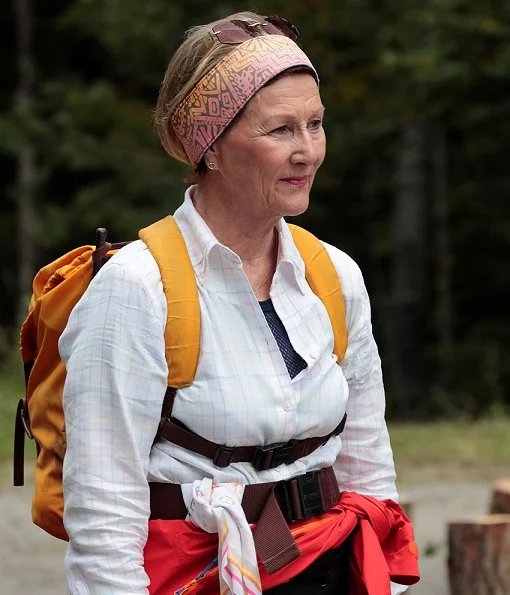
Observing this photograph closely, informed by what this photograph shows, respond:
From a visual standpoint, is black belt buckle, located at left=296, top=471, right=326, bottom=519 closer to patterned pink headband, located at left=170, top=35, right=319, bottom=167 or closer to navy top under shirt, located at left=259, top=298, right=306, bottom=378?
navy top under shirt, located at left=259, top=298, right=306, bottom=378

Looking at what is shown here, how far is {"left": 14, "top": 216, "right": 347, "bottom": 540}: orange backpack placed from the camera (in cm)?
240

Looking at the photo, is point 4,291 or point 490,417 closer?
point 490,417

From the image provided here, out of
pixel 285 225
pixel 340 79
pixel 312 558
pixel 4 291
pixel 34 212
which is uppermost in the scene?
pixel 285 225

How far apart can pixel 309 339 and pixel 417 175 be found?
15607 mm

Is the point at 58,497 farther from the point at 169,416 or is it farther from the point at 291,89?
the point at 291,89

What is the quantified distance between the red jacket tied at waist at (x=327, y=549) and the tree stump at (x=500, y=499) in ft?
10.7

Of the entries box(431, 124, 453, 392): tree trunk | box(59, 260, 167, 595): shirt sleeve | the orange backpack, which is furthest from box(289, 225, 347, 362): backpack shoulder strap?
box(431, 124, 453, 392): tree trunk

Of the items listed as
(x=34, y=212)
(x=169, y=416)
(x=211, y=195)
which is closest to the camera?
(x=169, y=416)

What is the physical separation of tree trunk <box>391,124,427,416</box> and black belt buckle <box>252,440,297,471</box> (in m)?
15.3

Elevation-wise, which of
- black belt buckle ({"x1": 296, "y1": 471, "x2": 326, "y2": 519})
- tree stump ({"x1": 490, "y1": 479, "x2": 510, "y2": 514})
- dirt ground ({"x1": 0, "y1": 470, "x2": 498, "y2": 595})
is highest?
black belt buckle ({"x1": 296, "y1": 471, "x2": 326, "y2": 519})

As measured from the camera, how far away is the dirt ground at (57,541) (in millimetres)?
6109

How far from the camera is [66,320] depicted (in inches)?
100

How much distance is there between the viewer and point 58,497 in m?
2.53

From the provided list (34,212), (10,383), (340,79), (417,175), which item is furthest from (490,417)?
(34,212)
